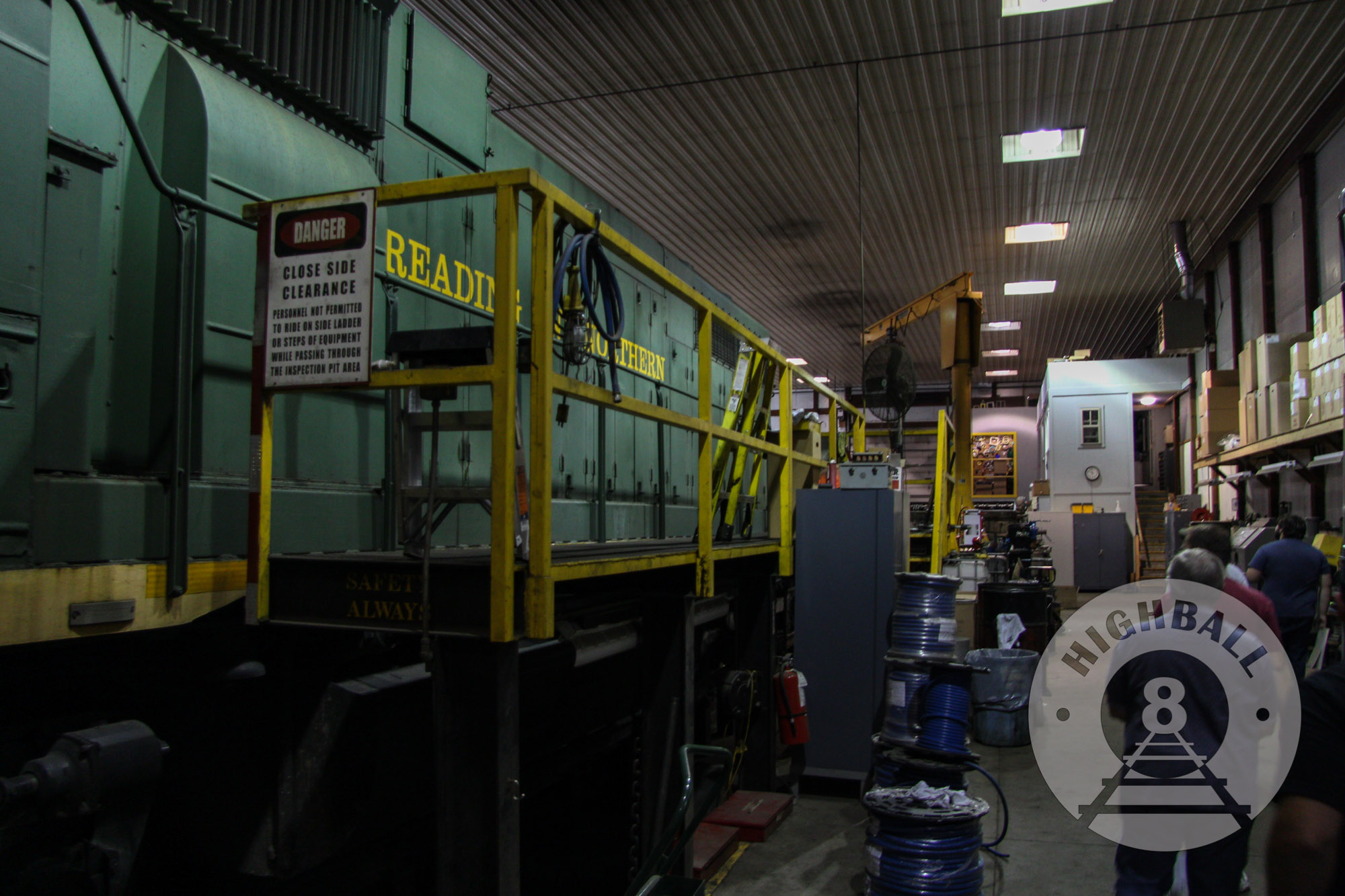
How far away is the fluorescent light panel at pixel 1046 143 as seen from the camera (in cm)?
1013

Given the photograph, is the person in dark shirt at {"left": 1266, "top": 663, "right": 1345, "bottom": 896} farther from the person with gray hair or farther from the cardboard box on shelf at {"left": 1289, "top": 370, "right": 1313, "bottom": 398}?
the cardboard box on shelf at {"left": 1289, "top": 370, "right": 1313, "bottom": 398}

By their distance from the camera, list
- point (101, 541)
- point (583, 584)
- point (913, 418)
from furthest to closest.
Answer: point (913, 418)
point (583, 584)
point (101, 541)

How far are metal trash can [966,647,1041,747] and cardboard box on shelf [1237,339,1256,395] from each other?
573cm

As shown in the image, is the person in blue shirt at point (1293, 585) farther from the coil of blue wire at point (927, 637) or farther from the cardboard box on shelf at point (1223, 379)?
the cardboard box on shelf at point (1223, 379)

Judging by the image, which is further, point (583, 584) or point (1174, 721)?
point (583, 584)

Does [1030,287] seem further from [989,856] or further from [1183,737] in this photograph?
[1183,737]

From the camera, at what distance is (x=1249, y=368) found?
35.1 feet

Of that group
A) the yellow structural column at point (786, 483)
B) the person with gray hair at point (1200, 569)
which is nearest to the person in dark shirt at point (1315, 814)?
the person with gray hair at point (1200, 569)

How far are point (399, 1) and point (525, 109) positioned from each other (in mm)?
6196

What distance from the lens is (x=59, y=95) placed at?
7.89 feet

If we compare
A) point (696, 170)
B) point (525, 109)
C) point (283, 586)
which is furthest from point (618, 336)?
point (696, 170)

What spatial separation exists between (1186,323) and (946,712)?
12.0 metres

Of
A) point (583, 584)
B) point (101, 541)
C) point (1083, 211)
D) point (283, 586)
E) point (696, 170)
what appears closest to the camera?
point (101, 541)

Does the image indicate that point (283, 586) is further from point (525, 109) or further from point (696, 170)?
point (696, 170)
